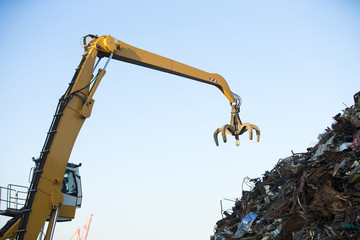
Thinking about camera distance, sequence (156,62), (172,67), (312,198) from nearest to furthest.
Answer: (312,198)
(156,62)
(172,67)

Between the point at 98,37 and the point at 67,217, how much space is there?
3.84 meters

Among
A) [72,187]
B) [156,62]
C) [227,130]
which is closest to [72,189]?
[72,187]

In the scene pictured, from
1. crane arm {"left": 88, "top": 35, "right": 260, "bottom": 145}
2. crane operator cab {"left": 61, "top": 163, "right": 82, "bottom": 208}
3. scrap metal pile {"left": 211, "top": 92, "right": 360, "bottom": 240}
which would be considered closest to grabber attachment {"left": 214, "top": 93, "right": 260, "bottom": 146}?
crane arm {"left": 88, "top": 35, "right": 260, "bottom": 145}

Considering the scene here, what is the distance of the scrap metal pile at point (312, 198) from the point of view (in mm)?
6477

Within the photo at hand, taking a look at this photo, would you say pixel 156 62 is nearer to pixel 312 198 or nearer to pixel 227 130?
pixel 227 130

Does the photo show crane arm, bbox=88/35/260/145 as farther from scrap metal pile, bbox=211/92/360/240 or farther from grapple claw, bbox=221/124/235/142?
scrap metal pile, bbox=211/92/360/240

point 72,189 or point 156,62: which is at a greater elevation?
point 156,62

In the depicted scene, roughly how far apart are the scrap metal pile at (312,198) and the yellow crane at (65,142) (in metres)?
1.60

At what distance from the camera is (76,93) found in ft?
23.1

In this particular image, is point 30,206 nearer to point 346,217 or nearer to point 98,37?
point 98,37

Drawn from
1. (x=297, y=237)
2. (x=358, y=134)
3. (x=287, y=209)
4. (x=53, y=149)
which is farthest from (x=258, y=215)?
(x=53, y=149)

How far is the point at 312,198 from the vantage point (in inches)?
285

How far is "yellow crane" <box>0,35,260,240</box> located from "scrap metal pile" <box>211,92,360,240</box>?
1.60 metres

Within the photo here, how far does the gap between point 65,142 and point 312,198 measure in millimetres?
5069
